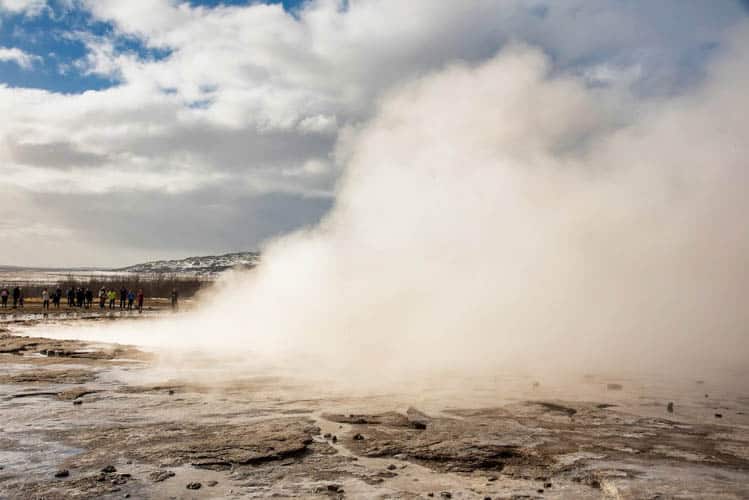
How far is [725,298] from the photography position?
62.0 feet

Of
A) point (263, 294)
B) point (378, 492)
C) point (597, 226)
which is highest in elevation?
point (597, 226)

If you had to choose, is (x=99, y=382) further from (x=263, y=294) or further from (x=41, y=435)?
(x=263, y=294)

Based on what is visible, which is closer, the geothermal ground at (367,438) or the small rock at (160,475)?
the geothermal ground at (367,438)

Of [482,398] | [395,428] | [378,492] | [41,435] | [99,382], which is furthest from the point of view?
[99,382]

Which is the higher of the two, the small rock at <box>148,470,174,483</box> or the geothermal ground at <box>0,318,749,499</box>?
the geothermal ground at <box>0,318,749,499</box>

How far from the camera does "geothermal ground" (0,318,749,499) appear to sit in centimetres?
519

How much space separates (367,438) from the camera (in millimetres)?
6695

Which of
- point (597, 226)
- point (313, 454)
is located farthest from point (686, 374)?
point (313, 454)

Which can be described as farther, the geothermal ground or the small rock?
the small rock

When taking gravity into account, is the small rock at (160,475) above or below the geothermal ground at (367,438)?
below

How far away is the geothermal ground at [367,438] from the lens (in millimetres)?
5191

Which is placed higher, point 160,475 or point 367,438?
point 367,438

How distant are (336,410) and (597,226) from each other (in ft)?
42.2

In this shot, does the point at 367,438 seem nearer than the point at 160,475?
No
